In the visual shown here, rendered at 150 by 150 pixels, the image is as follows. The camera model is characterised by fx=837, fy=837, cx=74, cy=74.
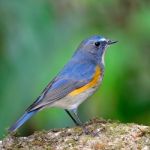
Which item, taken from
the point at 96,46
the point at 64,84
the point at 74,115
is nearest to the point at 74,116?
the point at 74,115

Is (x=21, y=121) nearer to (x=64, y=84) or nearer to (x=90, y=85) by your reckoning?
(x=64, y=84)

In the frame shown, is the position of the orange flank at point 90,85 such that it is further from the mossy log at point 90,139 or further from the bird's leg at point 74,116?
the mossy log at point 90,139

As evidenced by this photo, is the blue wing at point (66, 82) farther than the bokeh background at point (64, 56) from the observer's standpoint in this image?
No

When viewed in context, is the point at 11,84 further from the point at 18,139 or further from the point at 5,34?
the point at 18,139

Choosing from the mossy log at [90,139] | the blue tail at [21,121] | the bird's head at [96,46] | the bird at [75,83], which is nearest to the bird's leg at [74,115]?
the bird at [75,83]

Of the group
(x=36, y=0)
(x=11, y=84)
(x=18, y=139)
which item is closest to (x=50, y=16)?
(x=36, y=0)

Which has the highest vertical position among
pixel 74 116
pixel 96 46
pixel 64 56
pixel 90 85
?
pixel 64 56
